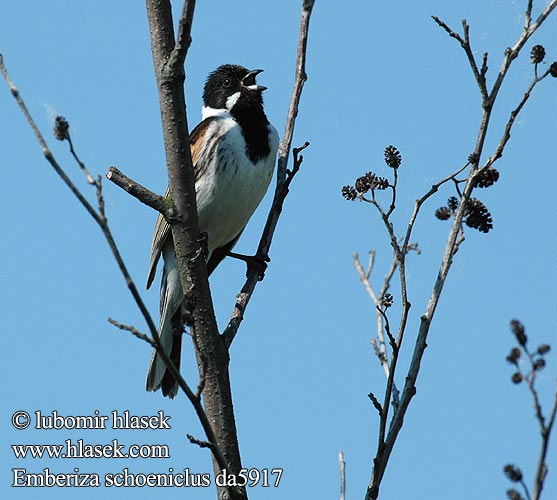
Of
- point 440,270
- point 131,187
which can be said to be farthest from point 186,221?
point 440,270

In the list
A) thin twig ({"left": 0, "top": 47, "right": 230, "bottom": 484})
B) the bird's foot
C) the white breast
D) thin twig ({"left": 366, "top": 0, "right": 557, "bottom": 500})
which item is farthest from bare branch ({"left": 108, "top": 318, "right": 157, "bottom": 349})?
the white breast

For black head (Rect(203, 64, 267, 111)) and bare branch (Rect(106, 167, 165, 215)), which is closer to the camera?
bare branch (Rect(106, 167, 165, 215))

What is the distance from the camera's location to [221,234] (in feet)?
19.9

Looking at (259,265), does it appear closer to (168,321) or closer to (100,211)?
(168,321)

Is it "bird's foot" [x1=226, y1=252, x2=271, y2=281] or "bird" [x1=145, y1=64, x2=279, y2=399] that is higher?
"bird" [x1=145, y1=64, x2=279, y2=399]

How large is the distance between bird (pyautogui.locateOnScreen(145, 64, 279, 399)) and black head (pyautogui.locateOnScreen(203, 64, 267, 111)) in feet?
0.44

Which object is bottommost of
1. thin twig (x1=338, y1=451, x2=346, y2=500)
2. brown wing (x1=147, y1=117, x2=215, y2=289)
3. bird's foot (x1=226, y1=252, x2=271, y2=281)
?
thin twig (x1=338, y1=451, x2=346, y2=500)

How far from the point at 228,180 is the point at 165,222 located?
49 centimetres

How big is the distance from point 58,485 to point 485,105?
2.54 metres

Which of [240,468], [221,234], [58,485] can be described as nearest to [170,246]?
[221,234]

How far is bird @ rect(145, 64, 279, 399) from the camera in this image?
227 inches

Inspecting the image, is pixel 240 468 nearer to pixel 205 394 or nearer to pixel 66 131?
pixel 205 394

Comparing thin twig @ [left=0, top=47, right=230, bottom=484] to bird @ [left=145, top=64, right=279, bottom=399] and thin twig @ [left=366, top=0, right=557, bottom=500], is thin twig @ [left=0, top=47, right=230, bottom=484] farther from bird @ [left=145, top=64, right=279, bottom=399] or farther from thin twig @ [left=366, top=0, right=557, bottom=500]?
bird @ [left=145, top=64, right=279, bottom=399]

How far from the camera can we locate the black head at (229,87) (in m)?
6.33
